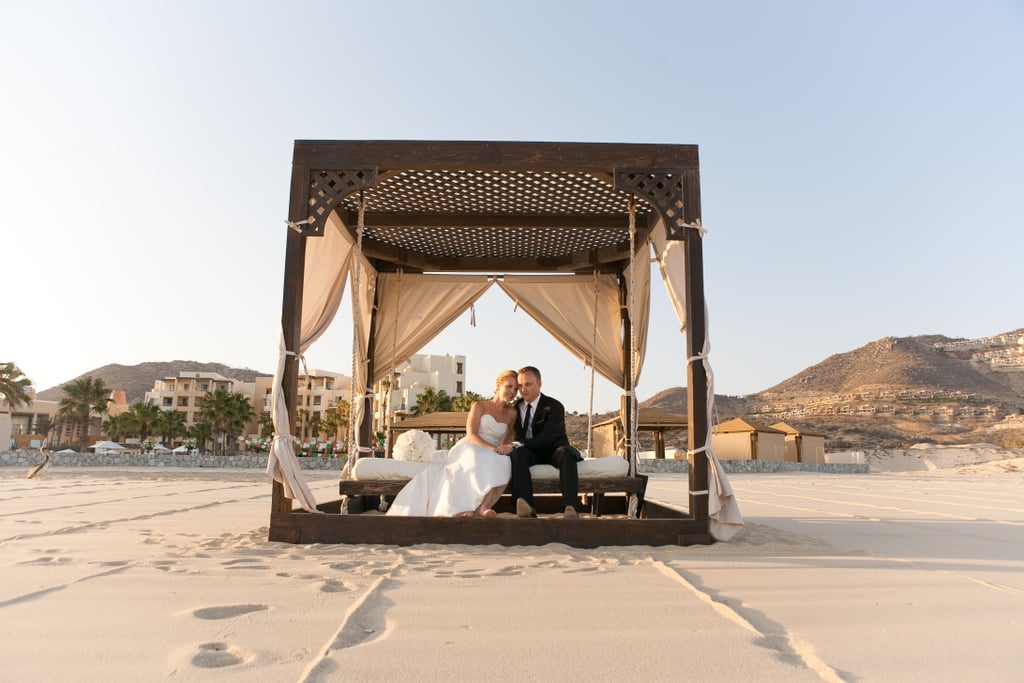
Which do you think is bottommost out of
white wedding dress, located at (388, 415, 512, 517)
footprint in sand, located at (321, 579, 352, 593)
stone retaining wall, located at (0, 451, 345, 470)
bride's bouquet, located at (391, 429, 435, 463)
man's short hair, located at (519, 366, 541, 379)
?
stone retaining wall, located at (0, 451, 345, 470)

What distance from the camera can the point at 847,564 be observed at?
3.19 metres

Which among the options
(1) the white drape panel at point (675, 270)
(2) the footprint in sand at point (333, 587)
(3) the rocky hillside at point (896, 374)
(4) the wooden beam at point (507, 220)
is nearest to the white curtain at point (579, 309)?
(4) the wooden beam at point (507, 220)

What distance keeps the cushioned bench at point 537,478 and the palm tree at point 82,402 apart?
158 feet

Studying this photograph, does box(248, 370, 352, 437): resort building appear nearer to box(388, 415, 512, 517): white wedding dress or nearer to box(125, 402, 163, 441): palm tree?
box(125, 402, 163, 441): palm tree

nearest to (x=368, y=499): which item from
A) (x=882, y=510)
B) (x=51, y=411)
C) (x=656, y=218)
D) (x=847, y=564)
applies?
(x=656, y=218)

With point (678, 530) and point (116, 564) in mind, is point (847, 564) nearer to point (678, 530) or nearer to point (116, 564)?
point (678, 530)

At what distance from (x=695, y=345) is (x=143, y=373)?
107 metres

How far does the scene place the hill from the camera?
9131 centimetres

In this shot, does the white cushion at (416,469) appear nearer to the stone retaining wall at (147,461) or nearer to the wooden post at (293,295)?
the wooden post at (293,295)

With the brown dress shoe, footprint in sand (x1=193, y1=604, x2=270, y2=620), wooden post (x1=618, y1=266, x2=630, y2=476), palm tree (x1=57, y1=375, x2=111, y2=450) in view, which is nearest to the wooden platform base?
→ the brown dress shoe

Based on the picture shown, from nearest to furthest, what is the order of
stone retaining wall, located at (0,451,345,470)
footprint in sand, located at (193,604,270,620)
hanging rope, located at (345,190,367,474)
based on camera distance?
1. footprint in sand, located at (193,604,270,620)
2. hanging rope, located at (345,190,367,474)
3. stone retaining wall, located at (0,451,345,470)

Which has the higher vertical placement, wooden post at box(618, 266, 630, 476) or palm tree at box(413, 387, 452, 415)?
palm tree at box(413, 387, 452, 415)

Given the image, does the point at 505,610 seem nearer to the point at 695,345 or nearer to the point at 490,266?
the point at 695,345

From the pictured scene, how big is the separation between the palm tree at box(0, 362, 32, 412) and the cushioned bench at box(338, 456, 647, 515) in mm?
38392
